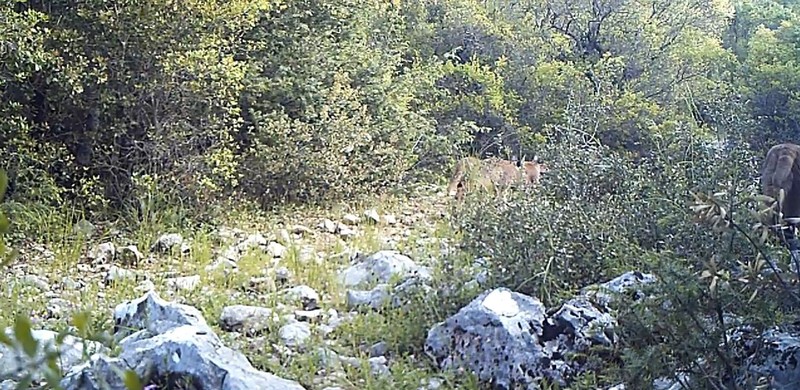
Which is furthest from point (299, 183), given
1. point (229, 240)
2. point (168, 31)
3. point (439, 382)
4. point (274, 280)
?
point (439, 382)

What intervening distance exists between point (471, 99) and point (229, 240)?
3.33 meters

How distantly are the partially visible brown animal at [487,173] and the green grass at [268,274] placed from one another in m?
0.23

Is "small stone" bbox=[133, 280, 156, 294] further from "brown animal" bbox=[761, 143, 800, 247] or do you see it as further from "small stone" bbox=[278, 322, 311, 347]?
"brown animal" bbox=[761, 143, 800, 247]

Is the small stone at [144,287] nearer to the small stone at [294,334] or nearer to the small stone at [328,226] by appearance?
the small stone at [294,334]

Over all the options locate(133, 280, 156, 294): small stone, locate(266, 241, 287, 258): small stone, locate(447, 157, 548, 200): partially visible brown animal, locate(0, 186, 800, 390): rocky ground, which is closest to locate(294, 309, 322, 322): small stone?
locate(0, 186, 800, 390): rocky ground

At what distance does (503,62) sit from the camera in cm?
820

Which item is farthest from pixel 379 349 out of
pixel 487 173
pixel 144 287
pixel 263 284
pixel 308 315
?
pixel 487 173

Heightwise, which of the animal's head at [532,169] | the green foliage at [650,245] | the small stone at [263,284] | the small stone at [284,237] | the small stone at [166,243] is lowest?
the small stone at [284,237]

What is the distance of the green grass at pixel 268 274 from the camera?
3.29 m

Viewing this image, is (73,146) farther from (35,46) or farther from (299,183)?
(299,183)

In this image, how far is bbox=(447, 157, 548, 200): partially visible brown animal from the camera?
629 cm

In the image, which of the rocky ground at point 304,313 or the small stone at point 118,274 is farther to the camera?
the small stone at point 118,274

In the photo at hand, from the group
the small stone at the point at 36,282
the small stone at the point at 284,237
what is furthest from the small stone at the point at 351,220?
the small stone at the point at 36,282

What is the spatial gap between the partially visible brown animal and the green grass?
0.23 metres
